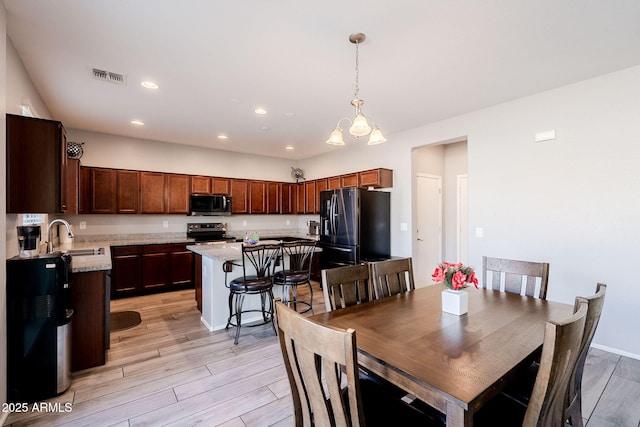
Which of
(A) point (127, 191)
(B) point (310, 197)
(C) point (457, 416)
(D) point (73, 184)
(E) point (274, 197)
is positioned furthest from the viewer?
(E) point (274, 197)

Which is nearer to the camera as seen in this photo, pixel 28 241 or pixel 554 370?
pixel 554 370

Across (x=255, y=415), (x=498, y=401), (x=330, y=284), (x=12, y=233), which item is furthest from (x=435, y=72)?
(x=12, y=233)

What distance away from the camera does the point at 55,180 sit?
7.32 ft

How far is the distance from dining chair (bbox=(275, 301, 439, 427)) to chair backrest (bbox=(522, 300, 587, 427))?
1.38 ft

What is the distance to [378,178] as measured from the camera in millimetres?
4762

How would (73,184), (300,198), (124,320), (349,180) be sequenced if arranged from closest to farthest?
(124,320) → (73,184) → (349,180) → (300,198)

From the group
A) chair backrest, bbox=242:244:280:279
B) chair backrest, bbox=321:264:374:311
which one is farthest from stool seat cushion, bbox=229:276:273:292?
chair backrest, bbox=321:264:374:311

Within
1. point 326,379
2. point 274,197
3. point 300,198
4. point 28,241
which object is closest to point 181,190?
point 274,197

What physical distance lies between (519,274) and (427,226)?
9.52 feet

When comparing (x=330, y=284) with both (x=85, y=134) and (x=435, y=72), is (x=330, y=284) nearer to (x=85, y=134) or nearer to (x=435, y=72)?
(x=435, y=72)

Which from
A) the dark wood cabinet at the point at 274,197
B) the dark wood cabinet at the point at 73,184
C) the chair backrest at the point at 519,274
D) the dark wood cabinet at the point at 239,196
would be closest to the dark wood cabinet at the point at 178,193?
the dark wood cabinet at the point at 239,196

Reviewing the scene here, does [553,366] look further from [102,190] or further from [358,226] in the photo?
[102,190]

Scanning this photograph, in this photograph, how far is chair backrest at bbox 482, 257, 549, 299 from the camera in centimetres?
220

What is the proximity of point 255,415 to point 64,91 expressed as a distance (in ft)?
12.8
